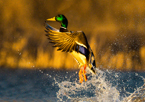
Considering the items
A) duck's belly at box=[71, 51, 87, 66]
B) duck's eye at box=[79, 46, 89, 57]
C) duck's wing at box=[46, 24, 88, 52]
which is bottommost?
duck's belly at box=[71, 51, 87, 66]

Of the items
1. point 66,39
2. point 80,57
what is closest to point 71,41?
point 66,39

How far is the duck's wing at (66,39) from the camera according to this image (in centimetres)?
680

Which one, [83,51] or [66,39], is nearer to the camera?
[66,39]

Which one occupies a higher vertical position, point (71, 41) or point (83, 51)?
point (71, 41)

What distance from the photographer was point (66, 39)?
22.6ft

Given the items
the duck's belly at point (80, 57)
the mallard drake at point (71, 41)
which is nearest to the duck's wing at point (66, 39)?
the mallard drake at point (71, 41)

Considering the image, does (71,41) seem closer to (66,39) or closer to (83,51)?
(66,39)

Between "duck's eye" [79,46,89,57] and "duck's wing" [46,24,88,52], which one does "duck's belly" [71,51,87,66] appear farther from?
"duck's wing" [46,24,88,52]

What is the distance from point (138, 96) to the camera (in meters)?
8.96

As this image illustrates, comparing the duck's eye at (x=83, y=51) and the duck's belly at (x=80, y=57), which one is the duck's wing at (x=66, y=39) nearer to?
the duck's eye at (x=83, y=51)

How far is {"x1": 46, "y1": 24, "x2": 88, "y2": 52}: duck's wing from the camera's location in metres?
6.80

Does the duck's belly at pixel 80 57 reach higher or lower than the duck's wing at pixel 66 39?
lower

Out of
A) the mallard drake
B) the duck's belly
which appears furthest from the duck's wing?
the duck's belly

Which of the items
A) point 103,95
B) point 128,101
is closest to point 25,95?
point 103,95
